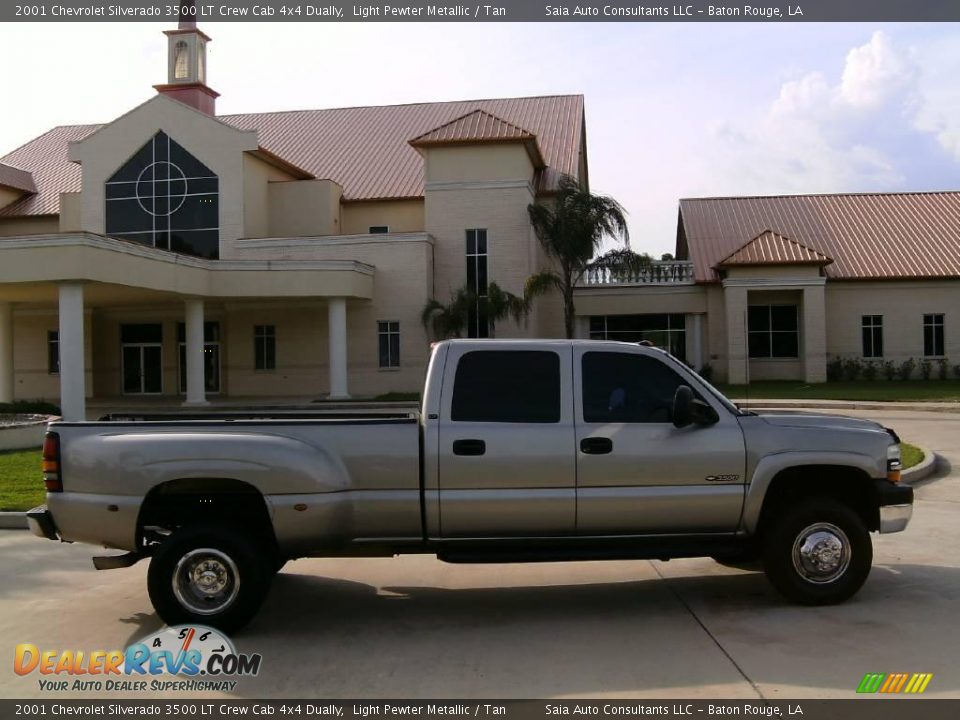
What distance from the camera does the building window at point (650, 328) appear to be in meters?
37.6

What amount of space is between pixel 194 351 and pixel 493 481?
26007 millimetres

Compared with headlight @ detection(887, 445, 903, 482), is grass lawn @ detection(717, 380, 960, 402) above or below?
below

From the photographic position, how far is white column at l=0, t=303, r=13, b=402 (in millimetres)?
32316

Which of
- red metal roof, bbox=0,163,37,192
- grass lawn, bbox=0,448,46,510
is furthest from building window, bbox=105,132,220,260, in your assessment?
grass lawn, bbox=0,448,46,510

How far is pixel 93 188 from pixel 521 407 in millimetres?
32529

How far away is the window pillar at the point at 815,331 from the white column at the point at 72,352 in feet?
83.7

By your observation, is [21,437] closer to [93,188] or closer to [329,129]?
[93,188]

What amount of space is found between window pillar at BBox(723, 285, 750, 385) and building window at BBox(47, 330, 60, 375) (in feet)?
87.8

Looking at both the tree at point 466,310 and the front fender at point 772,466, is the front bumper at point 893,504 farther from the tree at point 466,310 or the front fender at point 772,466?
the tree at point 466,310

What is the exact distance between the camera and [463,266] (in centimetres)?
3412

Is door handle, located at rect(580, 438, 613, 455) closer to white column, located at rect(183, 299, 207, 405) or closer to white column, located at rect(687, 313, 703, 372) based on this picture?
white column, located at rect(183, 299, 207, 405)

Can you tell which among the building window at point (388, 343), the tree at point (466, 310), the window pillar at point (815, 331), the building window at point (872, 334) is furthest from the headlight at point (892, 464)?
the building window at point (872, 334)

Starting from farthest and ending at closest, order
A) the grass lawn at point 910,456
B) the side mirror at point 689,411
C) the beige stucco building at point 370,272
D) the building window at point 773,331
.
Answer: the building window at point 773,331 → the beige stucco building at point 370,272 → the grass lawn at point 910,456 → the side mirror at point 689,411

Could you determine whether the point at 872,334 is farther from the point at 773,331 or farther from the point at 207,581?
the point at 207,581
